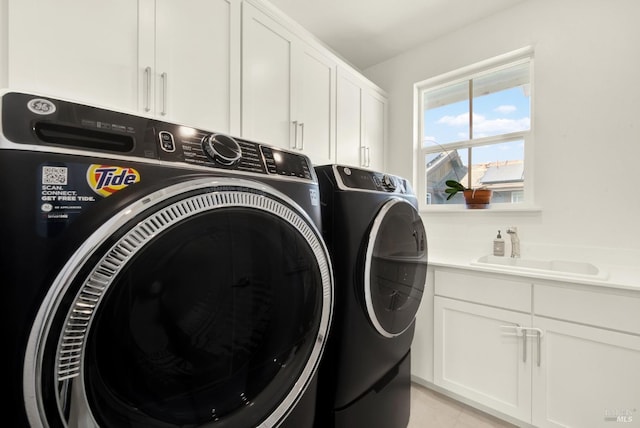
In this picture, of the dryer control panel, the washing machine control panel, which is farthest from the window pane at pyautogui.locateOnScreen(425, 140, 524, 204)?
the dryer control panel

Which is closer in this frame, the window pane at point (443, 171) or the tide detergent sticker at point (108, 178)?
the tide detergent sticker at point (108, 178)

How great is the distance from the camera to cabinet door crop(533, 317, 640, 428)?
4.18 ft

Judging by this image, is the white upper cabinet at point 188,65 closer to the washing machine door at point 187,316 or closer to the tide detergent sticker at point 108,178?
the tide detergent sticker at point 108,178

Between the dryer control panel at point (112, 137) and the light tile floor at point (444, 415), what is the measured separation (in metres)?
1.73

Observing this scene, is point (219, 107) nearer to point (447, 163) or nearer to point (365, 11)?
point (365, 11)

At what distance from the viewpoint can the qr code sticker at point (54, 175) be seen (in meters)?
0.42

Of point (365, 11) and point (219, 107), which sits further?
point (365, 11)

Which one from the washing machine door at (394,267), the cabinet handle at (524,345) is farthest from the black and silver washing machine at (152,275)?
the cabinet handle at (524,345)

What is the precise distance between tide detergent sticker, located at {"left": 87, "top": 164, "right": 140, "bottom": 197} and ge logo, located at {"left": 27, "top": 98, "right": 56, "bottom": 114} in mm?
101

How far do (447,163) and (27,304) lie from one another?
2.68m

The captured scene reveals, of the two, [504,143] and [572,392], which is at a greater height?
[504,143]

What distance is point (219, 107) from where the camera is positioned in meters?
1.41

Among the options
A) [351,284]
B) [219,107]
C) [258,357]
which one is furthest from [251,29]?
[258,357]

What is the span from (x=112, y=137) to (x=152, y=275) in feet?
0.81
